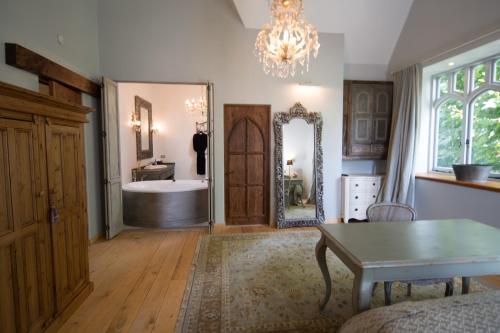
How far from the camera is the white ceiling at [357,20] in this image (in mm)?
3799

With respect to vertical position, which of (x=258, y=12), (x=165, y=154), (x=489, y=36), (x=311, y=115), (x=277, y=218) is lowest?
(x=277, y=218)

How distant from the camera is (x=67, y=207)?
203 cm

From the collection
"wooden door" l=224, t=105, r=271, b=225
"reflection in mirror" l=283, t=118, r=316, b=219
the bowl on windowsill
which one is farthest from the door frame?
the bowl on windowsill

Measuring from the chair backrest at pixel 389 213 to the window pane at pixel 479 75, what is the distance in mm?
2589

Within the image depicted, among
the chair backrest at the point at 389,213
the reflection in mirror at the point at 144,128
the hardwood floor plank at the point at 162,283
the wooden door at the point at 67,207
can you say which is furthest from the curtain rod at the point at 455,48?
the reflection in mirror at the point at 144,128

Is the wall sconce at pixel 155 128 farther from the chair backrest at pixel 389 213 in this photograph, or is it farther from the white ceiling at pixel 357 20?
the chair backrest at pixel 389 213

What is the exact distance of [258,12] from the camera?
3814 mm

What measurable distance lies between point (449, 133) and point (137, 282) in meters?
4.85

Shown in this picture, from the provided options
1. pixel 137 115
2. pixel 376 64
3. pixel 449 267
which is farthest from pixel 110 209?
pixel 376 64

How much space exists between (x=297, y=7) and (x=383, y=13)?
2.37 meters

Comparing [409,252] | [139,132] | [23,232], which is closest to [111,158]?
[139,132]

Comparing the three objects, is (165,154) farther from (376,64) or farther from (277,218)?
(376,64)

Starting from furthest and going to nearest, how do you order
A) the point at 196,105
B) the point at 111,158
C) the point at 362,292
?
the point at 196,105 < the point at 111,158 < the point at 362,292

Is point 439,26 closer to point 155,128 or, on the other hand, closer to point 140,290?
point 140,290
